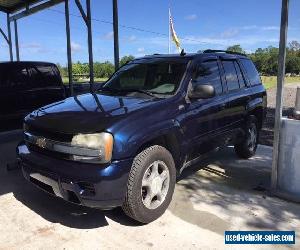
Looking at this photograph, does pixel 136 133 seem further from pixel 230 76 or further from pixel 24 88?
pixel 24 88

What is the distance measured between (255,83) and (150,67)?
235 cm

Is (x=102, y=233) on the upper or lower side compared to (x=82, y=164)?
lower

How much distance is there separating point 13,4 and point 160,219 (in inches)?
550

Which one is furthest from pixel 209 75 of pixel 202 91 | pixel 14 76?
pixel 14 76

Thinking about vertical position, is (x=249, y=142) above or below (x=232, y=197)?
above

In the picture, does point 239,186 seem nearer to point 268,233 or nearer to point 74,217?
point 268,233

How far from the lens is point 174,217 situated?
14.1 feet

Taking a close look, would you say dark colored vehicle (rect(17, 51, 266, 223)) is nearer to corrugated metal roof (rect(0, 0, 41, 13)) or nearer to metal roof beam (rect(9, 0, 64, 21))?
metal roof beam (rect(9, 0, 64, 21))

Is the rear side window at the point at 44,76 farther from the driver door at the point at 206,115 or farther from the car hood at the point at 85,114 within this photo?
the driver door at the point at 206,115

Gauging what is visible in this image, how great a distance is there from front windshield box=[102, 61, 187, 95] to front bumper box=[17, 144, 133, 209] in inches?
55.6

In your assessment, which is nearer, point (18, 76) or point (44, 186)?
point (44, 186)

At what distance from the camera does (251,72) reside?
6.68 m

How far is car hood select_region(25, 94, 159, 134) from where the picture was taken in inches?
146

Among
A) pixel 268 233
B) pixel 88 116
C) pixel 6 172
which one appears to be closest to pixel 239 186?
pixel 268 233
